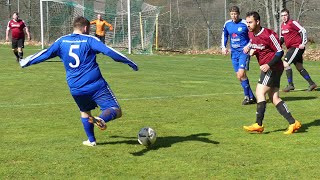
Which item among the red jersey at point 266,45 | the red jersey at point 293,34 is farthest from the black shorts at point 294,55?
the red jersey at point 266,45

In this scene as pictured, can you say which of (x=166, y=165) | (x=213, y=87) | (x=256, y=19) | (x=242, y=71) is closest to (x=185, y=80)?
(x=213, y=87)

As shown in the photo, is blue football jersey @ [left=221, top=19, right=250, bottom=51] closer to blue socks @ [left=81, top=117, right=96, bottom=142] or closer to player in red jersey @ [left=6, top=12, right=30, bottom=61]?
blue socks @ [left=81, top=117, right=96, bottom=142]

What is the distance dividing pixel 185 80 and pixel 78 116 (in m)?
7.32

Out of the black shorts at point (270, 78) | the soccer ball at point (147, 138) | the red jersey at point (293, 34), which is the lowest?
the soccer ball at point (147, 138)

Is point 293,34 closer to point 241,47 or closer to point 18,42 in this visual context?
point 241,47

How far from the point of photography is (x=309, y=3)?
32.5m

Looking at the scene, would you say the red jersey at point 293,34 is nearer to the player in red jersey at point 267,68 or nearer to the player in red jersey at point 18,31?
the player in red jersey at point 267,68

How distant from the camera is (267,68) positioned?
29.0 feet

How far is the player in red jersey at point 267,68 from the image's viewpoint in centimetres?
895

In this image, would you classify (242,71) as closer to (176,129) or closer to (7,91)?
(176,129)

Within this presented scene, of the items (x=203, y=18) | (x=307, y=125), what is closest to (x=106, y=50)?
(x=307, y=125)

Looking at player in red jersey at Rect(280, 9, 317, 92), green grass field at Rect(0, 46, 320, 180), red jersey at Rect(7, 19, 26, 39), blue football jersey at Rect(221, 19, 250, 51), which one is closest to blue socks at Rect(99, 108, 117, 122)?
green grass field at Rect(0, 46, 320, 180)

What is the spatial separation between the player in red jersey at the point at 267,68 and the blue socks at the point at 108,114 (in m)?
2.34

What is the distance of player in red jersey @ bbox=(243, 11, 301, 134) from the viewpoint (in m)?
8.95
